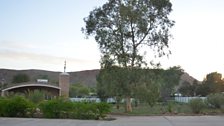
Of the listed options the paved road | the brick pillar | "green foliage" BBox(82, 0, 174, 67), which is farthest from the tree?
the brick pillar

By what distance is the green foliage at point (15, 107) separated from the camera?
31938mm

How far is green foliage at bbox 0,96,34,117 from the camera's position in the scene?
31.9 m

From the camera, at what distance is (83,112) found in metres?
31.2

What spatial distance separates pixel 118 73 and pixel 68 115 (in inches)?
412

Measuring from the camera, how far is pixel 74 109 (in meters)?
31.4

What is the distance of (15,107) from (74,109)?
4.47 meters

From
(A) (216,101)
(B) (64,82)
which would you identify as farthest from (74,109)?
(B) (64,82)

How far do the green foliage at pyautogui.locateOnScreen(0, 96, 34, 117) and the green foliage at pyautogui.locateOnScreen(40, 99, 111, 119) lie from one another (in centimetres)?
125

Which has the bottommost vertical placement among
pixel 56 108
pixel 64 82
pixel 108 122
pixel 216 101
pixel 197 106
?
pixel 108 122

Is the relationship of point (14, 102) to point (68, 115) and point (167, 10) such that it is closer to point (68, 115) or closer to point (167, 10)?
point (68, 115)

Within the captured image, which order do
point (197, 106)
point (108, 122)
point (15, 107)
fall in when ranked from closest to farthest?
1. point (108, 122)
2. point (15, 107)
3. point (197, 106)

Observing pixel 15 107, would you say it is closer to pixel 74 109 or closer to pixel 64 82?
pixel 74 109

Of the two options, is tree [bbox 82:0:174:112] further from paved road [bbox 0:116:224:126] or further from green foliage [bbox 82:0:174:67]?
paved road [bbox 0:116:224:126]

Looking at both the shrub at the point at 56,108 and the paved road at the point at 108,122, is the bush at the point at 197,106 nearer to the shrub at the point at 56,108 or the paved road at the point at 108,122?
the paved road at the point at 108,122
